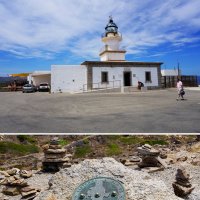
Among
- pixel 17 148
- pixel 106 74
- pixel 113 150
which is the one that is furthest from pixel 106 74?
pixel 17 148

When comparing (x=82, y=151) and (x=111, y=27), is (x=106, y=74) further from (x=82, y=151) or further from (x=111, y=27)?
(x=82, y=151)

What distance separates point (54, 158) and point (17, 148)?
7.20 meters

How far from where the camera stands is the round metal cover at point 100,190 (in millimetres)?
6277

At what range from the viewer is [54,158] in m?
12.4

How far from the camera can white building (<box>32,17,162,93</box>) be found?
1357 inches

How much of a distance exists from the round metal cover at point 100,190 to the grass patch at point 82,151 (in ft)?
36.0

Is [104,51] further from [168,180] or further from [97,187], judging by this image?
[97,187]

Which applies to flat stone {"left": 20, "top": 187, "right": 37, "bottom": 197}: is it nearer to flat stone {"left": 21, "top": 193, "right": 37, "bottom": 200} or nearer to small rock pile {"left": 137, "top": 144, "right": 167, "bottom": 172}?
flat stone {"left": 21, "top": 193, "right": 37, "bottom": 200}

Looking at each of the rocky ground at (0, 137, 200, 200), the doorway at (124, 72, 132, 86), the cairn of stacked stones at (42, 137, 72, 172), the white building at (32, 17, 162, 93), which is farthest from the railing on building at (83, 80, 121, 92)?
the rocky ground at (0, 137, 200, 200)

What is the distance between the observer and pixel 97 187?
6555 millimetres

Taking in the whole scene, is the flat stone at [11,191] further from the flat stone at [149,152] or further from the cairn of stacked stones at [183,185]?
the flat stone at [149,152]

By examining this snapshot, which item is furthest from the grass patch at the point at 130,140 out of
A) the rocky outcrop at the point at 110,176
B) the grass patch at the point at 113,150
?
the rocky outcrop at the point at 110,176

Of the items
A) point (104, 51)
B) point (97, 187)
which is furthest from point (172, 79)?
point (97, 187)

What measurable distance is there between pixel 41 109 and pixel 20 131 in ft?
17.4
